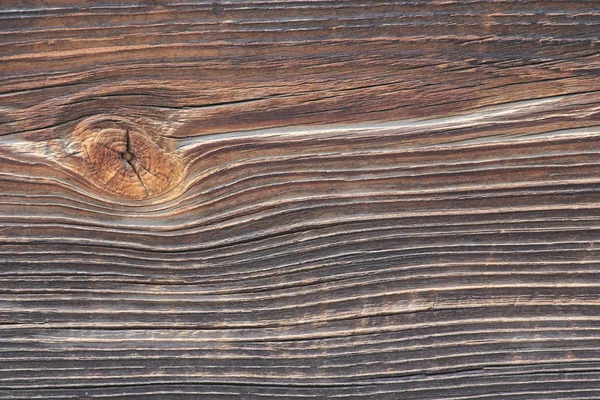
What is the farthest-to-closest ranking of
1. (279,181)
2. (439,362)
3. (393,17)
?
(439,362) → (279,181) → (393,17)

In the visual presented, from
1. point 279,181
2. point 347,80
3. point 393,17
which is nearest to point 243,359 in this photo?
point 279,181

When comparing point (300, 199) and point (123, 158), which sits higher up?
point (123, 158)

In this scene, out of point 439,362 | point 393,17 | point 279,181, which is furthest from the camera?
point 439,362

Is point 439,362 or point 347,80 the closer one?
point 347,80

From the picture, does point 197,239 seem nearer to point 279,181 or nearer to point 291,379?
point 279,181

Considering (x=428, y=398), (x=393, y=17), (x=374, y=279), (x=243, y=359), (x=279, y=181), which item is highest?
(x=393, y=17)
